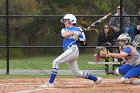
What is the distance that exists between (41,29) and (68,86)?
5.02 meters

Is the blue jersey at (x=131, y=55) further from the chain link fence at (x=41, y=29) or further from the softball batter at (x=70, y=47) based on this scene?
the chain link fence at (x=41, y=29)

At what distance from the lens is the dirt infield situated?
1200cm

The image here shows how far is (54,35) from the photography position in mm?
17875

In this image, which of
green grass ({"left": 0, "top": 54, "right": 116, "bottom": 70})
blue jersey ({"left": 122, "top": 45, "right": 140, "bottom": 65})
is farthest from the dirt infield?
green grass ({"left": 0, "top": 54, "right": 116, "bottom": 70})

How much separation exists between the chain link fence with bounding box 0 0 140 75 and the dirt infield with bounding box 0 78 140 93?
2.56 m

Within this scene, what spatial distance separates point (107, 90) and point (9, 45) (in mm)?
5305

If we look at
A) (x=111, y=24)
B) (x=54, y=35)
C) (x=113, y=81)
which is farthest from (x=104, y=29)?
(x=113, y=81)

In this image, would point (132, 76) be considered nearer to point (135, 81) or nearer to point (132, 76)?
point (132, 76)

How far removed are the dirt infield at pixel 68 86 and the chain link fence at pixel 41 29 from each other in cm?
256

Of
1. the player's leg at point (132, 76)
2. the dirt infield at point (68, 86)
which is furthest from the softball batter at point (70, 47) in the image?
the player's leg at point (132, 76)

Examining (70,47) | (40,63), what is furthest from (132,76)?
(40,63)

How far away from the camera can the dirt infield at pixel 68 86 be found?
39.4 feet

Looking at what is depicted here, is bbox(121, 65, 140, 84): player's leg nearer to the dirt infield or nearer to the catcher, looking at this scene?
the catcher

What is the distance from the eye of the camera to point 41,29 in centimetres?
1773
